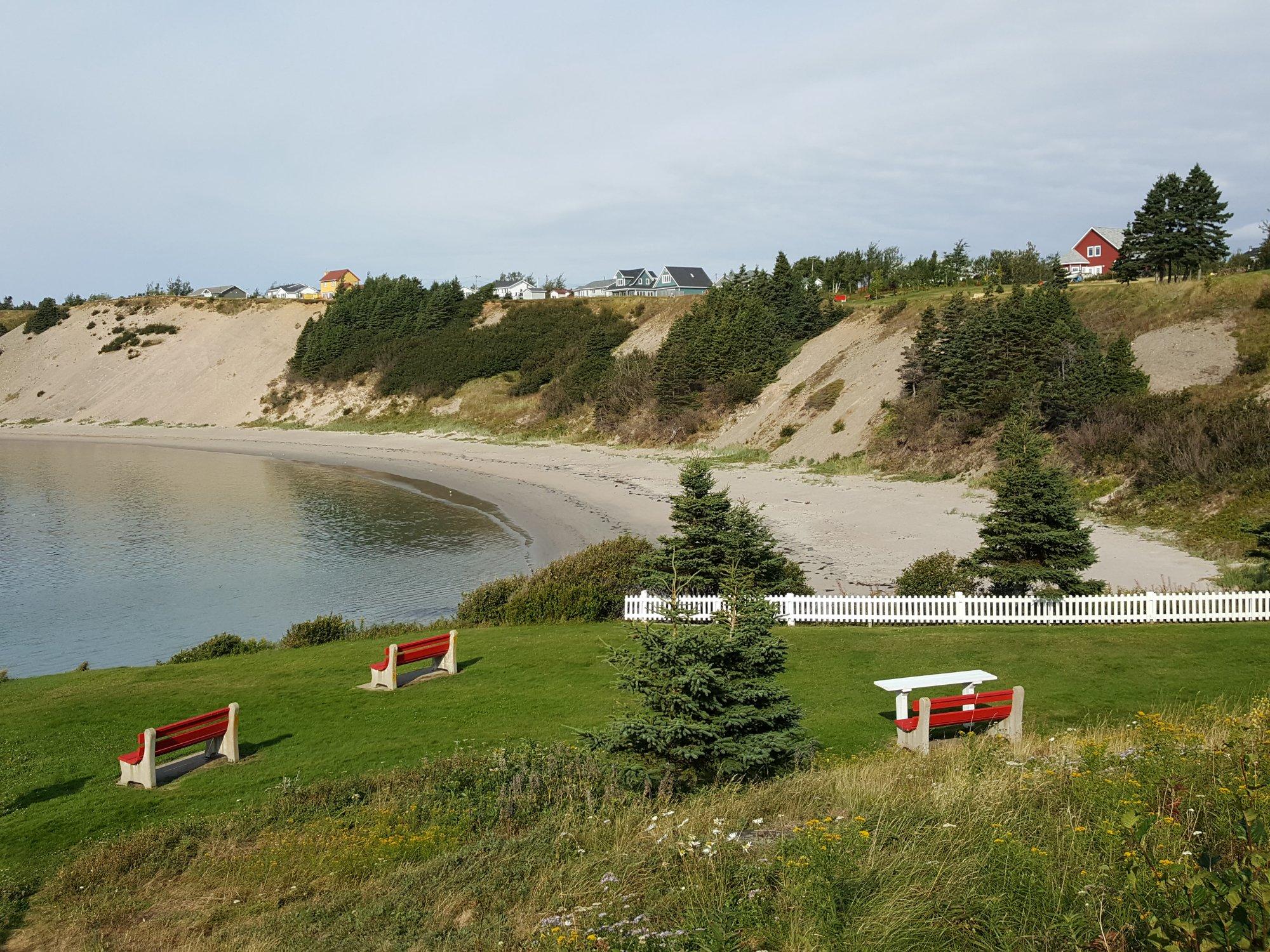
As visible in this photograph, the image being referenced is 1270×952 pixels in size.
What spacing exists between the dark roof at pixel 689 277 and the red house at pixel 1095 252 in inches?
1820

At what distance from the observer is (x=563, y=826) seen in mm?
7594

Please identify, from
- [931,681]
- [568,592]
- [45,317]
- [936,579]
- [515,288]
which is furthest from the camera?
[515,288]

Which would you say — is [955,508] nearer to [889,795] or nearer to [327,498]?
[889,795]

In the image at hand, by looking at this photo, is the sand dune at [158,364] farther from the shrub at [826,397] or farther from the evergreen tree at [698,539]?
the evergreen tree at [698,539]

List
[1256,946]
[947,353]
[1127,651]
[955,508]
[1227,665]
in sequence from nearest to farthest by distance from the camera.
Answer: [1256,946]
[1227,665]
[1127,651]
[955,508]
[947,353]

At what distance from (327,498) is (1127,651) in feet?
139

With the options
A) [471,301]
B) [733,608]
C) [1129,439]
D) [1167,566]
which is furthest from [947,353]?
[471,301]

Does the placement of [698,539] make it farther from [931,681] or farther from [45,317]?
[45,317]

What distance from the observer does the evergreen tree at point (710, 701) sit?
8.21 metres

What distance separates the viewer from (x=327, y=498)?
4919 centimetres

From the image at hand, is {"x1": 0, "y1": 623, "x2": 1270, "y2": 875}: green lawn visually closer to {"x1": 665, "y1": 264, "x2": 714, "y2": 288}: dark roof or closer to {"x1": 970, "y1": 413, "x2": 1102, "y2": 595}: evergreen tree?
{"x1": 970, "y1": 413, "x2": 1102, "y2": 595}: evergreen tree

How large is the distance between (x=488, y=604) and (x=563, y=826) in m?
13.3

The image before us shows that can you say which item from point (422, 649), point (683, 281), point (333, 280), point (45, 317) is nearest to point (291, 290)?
point (333, 280)

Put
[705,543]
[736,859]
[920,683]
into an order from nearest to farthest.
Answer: [736,859]
[920,683]
[705,543]
